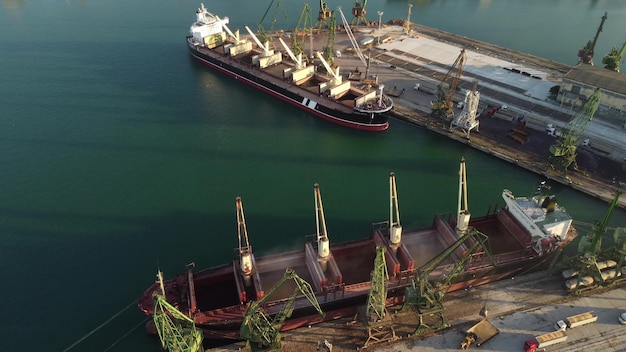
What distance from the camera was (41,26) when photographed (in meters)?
110

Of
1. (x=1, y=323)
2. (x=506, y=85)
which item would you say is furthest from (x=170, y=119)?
(x=506, y=85)

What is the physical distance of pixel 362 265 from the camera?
43.6 meters

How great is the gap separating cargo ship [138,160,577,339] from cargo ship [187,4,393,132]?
2724cm

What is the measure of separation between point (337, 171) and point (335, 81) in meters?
20.2

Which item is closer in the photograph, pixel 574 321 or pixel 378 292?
pixel 378 292

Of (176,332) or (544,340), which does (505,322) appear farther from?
(176,332)

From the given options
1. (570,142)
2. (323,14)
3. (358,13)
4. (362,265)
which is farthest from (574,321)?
(358,13)

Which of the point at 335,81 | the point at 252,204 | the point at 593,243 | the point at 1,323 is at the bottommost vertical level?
the point at 1,323

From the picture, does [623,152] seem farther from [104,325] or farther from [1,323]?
[1,323]

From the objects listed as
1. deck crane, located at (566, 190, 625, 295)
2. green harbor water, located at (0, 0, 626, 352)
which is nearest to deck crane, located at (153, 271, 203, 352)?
green harbor water, located at (0, 0, 626, 352)

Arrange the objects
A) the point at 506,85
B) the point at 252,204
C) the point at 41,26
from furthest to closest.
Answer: the point at 41,26 → the point at 506,85 → the point at 252,204

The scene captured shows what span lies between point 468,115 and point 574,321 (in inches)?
1372

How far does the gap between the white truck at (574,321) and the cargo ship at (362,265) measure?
631 cm

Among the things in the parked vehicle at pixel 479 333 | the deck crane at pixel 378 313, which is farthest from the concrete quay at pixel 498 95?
the deck crane at pixel 378 313
